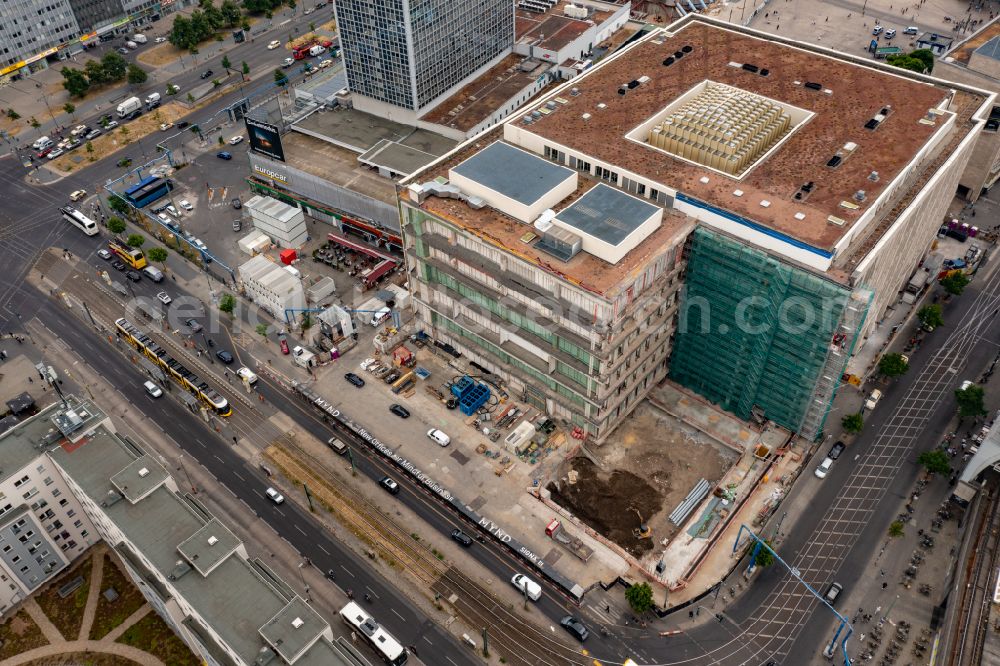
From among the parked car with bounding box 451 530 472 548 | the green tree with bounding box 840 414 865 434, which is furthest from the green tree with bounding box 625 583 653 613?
the green tree with bounding box 840 414 865 434

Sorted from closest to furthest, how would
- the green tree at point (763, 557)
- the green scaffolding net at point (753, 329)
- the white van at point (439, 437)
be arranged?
1. the green tree at point (763, 557)
2. the green scaffolding net at point (753, 329)
3. the white van at point (439, 437)

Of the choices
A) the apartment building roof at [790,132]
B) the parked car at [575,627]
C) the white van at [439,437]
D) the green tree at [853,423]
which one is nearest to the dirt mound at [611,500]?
the parked car at [575,627]

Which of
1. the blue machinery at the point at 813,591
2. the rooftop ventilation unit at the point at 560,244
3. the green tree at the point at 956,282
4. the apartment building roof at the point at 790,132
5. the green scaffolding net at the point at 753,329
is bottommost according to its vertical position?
the blue machinery at the point at 813,591

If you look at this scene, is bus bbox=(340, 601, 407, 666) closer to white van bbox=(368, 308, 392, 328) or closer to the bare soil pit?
the bare soil pit

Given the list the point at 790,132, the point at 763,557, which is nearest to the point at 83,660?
the point at 763,557

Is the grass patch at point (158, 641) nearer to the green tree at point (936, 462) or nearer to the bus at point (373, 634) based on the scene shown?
the bus at point (373, 634)

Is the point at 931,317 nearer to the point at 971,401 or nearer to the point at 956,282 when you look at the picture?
the point at 956,282
